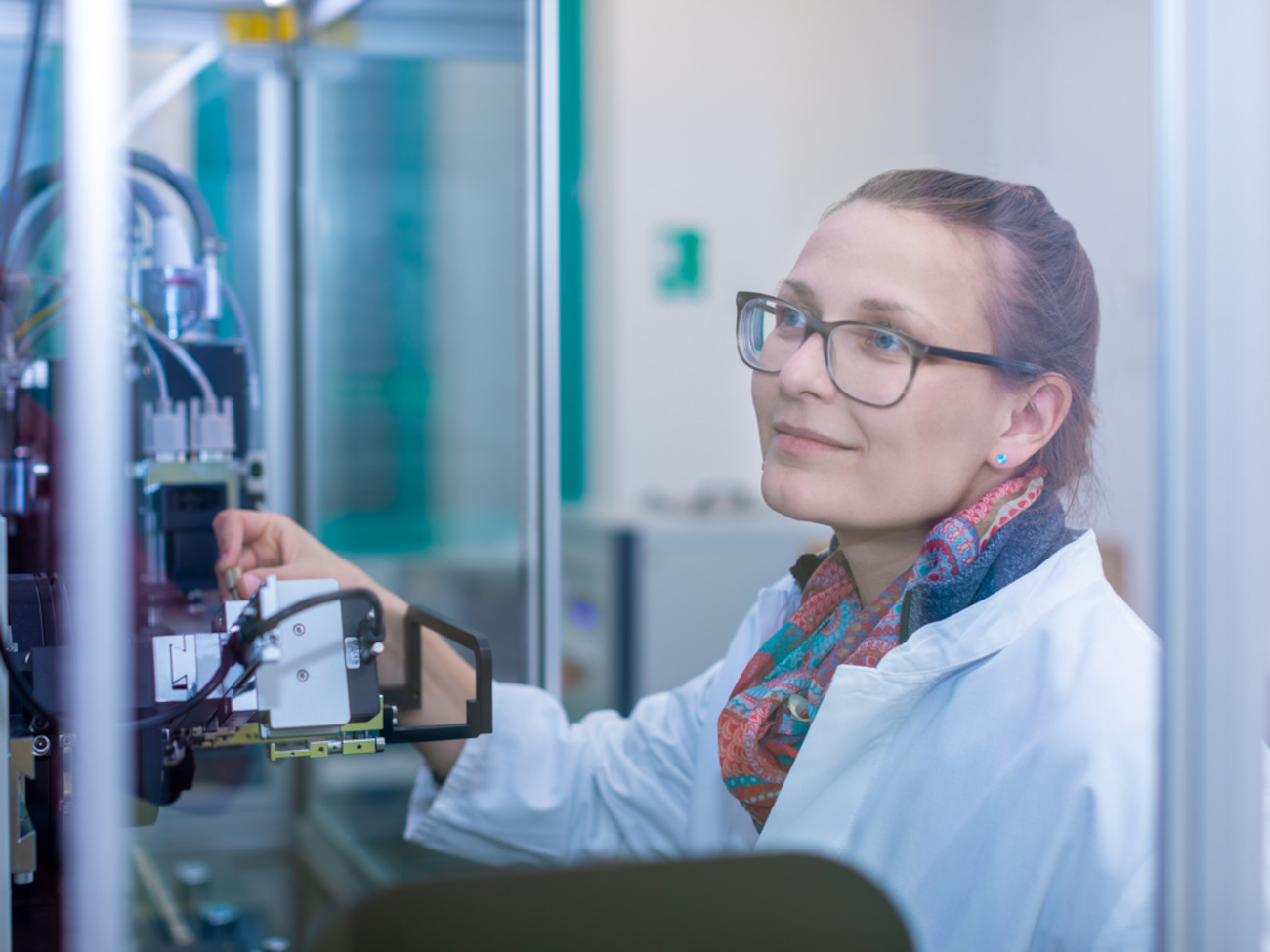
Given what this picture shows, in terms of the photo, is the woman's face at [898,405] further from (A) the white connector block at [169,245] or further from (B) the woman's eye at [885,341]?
(A) the white connector block at [169,245]

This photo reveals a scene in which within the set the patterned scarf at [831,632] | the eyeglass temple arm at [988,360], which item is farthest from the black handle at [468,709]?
the eyeglass temple arm at [988,360]

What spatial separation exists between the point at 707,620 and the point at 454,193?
108 cm

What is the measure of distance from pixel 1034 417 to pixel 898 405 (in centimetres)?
11

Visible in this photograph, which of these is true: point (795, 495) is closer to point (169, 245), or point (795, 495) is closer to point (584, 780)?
point (584, 780)

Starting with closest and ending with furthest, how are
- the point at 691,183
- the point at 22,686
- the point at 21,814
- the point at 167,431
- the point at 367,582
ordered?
the point at 22,686, the point at 21,814, the point at 367,582, the point at 167,431, the point at 691,183

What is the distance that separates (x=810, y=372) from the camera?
97 centimetres

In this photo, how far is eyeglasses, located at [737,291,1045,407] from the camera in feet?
3.03

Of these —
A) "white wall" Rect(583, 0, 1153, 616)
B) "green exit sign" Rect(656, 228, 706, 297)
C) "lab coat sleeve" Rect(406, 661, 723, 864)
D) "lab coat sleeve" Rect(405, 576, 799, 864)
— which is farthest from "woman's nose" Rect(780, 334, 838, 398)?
"green exit sign" Rect(656, 228, 706, 297)

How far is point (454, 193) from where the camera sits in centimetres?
251

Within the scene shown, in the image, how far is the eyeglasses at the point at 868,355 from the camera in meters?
0.92

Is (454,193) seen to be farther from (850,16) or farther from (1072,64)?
(1072,64)

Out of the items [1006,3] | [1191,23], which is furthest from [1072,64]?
[1191,23]

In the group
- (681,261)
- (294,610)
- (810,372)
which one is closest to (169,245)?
(294,610)

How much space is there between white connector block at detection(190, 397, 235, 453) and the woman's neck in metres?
0.67
